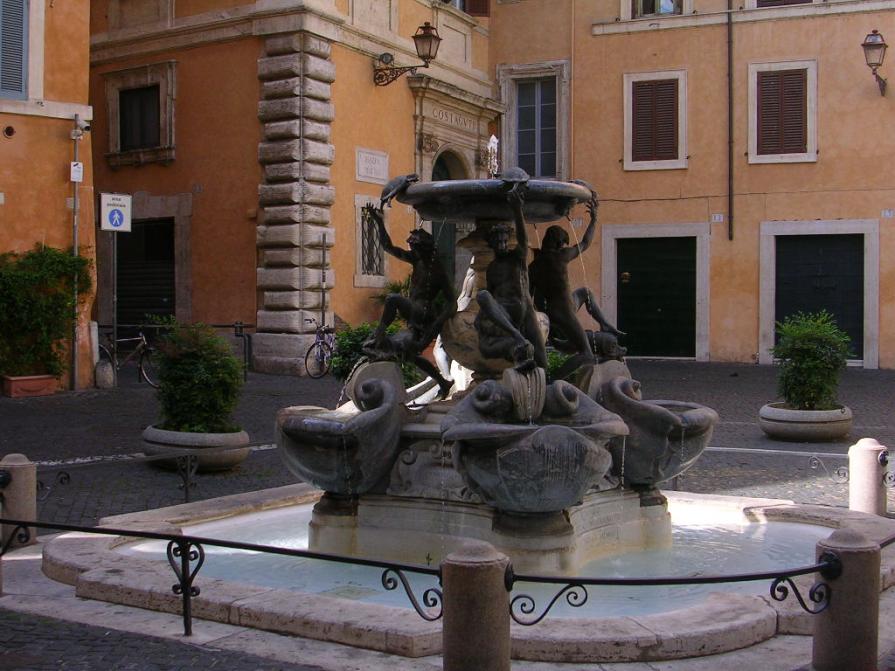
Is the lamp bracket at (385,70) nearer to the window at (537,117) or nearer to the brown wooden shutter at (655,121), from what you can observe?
the window at (537,117)

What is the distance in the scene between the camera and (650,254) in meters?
23.8

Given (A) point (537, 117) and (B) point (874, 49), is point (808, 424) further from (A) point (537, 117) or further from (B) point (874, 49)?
(A) point (537, 117)

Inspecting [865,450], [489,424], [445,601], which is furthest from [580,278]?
[445,601]

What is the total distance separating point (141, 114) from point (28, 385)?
22.2ft

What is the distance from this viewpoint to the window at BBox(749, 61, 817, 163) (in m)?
22.8

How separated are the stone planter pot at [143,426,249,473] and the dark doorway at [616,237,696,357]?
1454cm

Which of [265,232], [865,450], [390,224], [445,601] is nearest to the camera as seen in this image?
[445,601]

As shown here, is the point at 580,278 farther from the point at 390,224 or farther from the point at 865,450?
the point at 865,450

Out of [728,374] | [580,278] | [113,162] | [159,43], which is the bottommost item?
[728,374]

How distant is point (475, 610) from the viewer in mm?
3949

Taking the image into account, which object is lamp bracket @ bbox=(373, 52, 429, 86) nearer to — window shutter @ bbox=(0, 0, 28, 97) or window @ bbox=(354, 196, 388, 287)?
window @ bbox=(354, 196, 388, 287)

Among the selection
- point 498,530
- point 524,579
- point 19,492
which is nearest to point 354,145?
point 19,492

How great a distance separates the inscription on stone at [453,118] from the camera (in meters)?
22.4

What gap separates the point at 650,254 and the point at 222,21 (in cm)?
986
